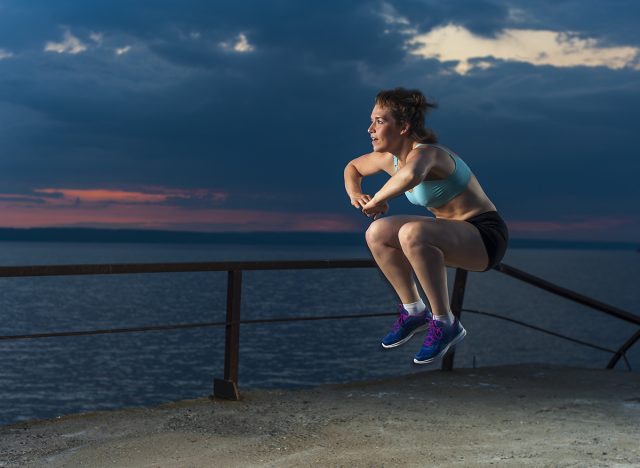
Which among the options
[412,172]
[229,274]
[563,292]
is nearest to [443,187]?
[412,172]

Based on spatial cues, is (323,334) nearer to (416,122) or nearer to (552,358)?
(552,358)

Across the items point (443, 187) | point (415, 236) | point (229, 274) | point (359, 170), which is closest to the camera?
point (415, 236)

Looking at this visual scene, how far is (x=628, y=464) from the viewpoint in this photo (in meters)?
5.10

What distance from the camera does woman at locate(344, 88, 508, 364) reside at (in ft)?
10.7

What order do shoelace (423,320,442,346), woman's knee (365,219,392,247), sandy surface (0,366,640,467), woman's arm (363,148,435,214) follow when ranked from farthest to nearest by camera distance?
1. sandy surface (0,366,640,467)
2. shoelace (423,320,442,346)
3. woman's knee (365,219,392,247)
4. woman's arm (363,148,435,214)

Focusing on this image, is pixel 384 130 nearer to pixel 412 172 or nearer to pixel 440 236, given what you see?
pixel 412 172

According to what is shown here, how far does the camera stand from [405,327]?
362 cm

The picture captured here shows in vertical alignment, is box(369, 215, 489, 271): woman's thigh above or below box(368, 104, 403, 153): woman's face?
below

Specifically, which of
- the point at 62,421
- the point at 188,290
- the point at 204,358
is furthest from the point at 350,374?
the point at 188,290

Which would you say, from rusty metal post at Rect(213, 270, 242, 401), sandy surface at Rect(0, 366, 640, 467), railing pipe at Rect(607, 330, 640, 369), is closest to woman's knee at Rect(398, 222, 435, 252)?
sandy surface at Rect(0, 366, 640, 467)

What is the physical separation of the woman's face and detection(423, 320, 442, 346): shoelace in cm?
80

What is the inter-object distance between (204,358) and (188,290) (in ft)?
291

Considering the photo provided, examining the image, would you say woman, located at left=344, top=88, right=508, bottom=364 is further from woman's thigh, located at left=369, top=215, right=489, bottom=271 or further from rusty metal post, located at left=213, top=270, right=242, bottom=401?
rusty metal post, located at left=213, top=270, right=242, bottom=401

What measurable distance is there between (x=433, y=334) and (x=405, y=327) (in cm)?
13
